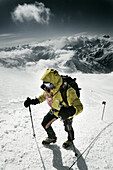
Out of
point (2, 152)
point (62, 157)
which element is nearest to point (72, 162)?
point (62, 157)

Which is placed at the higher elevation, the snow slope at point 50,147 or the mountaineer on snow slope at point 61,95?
the mountaineer on snow slope at point 61,95

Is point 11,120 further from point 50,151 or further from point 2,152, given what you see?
point 50,151

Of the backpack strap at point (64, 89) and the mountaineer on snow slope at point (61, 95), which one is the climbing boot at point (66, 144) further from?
the backpack strap at point (64, 89)

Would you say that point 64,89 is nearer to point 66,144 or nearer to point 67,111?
point 67,111

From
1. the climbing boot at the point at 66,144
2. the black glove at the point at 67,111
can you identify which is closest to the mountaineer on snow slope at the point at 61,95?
the black glove at the point at 67,111

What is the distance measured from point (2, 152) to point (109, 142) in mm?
4172

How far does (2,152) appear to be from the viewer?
4324 mm

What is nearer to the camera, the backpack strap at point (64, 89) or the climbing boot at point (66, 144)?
the backpack strap at point (64, 89)

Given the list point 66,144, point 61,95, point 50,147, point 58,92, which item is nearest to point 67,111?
point 61,95

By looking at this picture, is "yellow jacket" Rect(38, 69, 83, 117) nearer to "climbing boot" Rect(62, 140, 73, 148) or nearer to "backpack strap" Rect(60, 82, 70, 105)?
"backpack strap" Rect(60, 82, 70, 105)

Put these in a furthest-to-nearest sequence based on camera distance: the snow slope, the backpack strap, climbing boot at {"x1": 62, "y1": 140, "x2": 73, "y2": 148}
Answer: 1. climbing boot at {"x1": 62, "y1": 140, "x2": 73, "y2": 148}
2. the snow slope
3. the backpack strap

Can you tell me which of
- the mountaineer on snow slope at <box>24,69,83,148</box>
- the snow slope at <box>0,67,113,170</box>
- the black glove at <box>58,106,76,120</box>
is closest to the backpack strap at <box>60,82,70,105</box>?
the mountaineer on snow slope at <box>24,69,83,148</box>

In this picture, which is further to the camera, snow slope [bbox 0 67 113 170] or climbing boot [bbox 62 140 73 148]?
climbing boot [bbox 62 140 73 148]

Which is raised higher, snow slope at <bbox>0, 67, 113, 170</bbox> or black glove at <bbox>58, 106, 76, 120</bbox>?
black glove at <bbox>58, 106, 76, 120</bbox>
